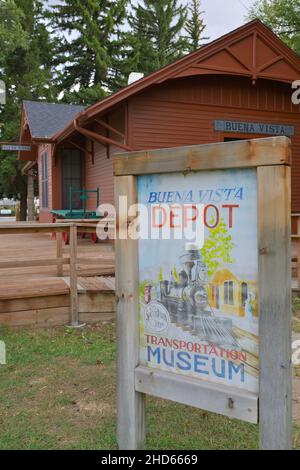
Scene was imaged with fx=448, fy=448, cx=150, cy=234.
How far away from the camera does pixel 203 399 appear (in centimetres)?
202

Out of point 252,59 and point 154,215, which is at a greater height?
point 252,59

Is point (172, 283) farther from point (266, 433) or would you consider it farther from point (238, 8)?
point (238, 8)

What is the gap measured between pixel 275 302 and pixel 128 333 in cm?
81

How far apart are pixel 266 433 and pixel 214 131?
904 centimetres

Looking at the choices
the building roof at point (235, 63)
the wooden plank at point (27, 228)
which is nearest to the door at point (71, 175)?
the building roof at point (235, 63)

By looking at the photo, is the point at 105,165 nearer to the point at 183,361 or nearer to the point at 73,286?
the point at 73,286

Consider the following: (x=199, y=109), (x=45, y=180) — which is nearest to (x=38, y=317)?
(x=199, y=109)

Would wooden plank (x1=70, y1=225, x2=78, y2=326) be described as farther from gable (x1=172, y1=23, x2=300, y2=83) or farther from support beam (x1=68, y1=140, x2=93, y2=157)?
support beam (x1=68, y1=140, x2=93, y2=157)

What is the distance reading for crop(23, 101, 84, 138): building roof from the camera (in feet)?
47.9

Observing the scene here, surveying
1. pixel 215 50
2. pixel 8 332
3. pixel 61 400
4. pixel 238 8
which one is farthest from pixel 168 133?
pixel 238 8

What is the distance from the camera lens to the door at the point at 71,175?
44.1ft

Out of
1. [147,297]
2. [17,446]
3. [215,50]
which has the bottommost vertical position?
[17,446]

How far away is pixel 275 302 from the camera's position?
5.97 feet

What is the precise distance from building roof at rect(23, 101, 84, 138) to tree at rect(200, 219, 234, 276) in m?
12.8
